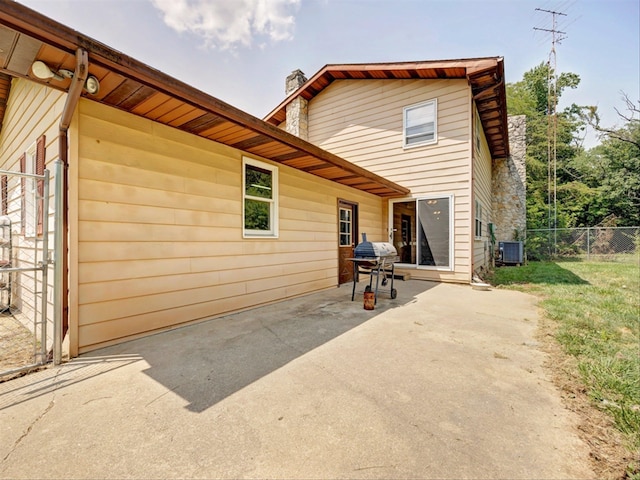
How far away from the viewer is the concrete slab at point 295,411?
1396 millimetres

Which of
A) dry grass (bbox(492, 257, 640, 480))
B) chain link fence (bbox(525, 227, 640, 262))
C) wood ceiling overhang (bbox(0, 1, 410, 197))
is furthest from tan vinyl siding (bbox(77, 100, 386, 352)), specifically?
chain link fence (bbox(525, 227, 640, 262))

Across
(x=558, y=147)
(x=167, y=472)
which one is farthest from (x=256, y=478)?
(x=558, y=147)

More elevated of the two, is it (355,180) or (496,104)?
(496,104)

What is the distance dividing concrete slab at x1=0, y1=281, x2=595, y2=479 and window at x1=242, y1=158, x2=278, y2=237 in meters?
2.00

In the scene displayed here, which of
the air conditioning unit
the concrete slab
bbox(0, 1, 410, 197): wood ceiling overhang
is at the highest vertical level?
bbox(0, 1, 410, 197): wood ceiling overhang

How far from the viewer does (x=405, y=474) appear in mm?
1333

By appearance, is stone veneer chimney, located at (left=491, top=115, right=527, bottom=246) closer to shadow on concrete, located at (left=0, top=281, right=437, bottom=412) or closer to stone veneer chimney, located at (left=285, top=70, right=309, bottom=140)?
stone veneer chimney, located at (left=285, top=70, right=309, bottom=140)

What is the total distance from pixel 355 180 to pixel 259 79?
15.0 feet

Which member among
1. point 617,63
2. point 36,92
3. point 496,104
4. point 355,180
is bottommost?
point 355,180

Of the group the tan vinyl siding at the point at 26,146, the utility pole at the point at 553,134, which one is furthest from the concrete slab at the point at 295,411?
the utility pole at the point at 553,134

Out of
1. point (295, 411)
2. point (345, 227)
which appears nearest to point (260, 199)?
point (345, 227)

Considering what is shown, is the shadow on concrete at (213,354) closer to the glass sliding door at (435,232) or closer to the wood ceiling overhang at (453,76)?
→ the glass sliding door at (435,232)

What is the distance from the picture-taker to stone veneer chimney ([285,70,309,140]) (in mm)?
9523

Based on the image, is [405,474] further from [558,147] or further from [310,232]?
[558,147]
